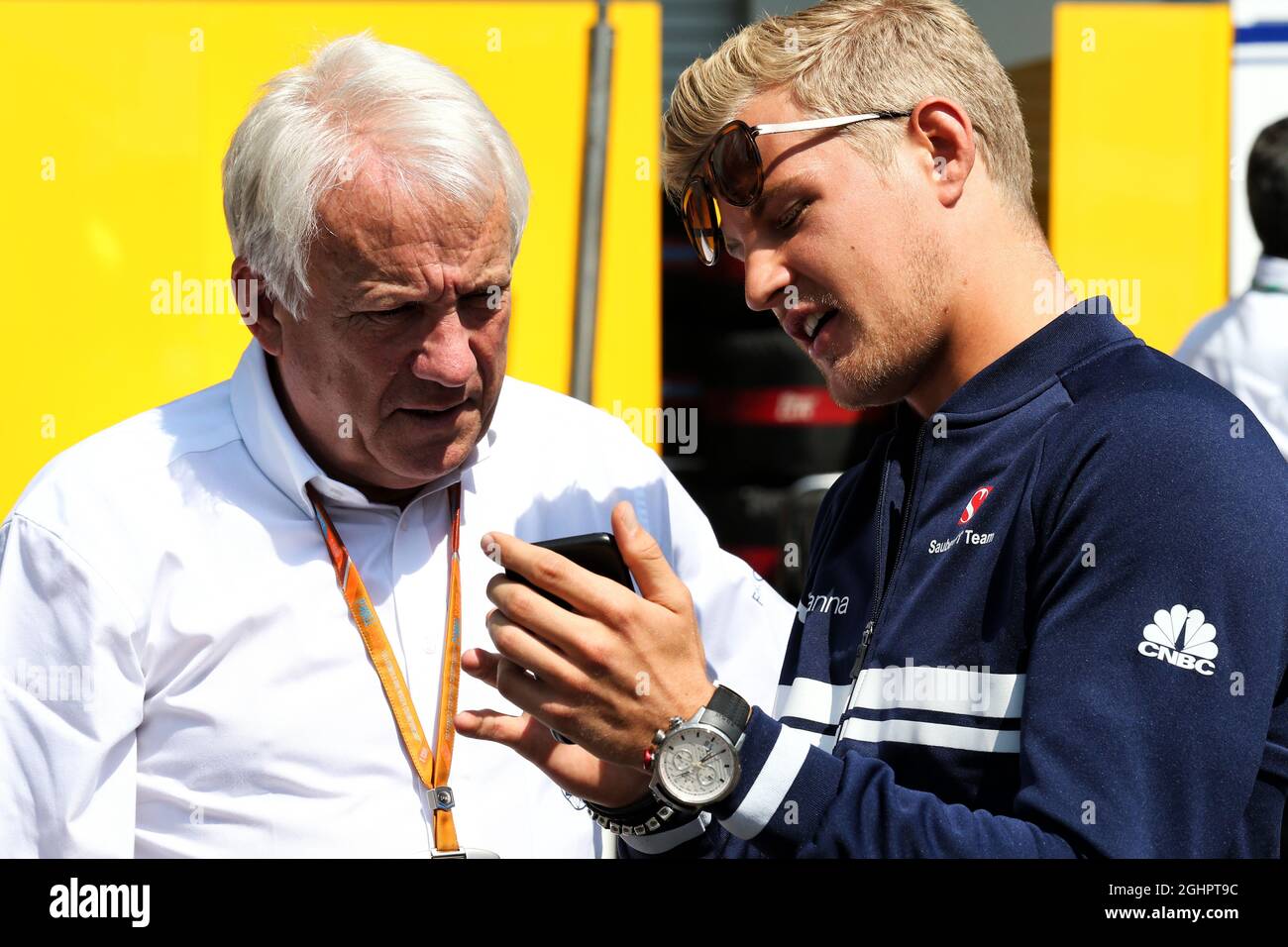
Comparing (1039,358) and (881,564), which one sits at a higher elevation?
(1039,358)

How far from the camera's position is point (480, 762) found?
2203mm

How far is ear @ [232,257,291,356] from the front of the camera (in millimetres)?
2305

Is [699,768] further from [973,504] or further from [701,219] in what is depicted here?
[701,219]

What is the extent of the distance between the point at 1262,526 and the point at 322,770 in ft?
4.51

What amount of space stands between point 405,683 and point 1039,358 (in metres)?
1.08

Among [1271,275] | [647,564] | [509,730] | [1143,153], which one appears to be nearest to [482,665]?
[509,730]

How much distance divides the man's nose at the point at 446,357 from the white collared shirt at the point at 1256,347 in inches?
79.6

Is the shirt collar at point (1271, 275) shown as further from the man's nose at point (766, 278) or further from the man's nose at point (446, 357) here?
the man's nose at point (446, 357)

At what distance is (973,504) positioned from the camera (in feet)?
5.64

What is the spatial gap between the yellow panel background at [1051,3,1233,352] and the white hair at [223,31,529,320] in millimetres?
2118

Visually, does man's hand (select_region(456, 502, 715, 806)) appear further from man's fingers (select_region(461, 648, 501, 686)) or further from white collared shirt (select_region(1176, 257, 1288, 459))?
white collared shirt (select_region(1176, 257, 1288, 459))

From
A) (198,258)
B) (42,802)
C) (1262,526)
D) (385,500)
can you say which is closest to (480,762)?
(385,500)
